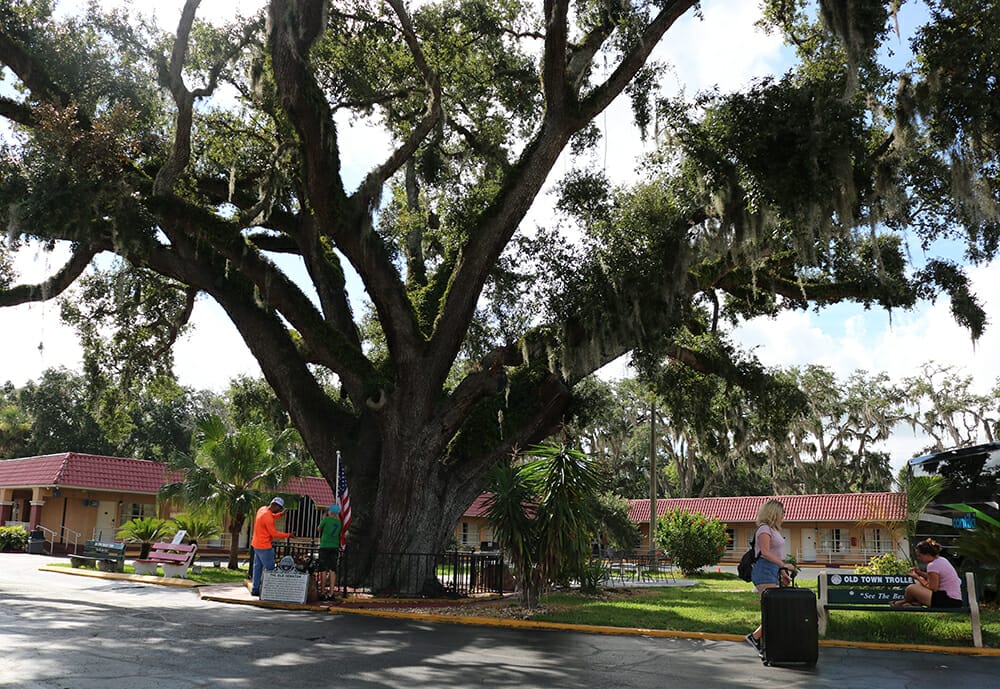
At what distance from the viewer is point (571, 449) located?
14.4 meters

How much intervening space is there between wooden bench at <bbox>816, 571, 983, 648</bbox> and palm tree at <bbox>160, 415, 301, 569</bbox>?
57.1 feet

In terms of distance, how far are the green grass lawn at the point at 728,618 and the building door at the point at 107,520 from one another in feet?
78.9

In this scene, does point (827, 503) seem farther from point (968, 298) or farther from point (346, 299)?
point (346, 299)

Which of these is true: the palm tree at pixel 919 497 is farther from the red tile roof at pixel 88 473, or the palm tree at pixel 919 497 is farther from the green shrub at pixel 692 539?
the red tile roof at pixel 88 473

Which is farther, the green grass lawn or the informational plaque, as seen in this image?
the informational plaque

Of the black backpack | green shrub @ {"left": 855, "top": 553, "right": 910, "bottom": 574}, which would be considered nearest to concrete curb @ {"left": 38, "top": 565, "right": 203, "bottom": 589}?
the black backpack

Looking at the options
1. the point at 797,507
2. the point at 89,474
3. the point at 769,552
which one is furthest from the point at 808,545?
the point at 769,552

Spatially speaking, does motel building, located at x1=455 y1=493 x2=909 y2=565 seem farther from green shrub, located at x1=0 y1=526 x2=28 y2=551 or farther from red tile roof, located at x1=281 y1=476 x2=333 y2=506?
green shrub, located at x1=0 y1=526 x2=28 y2=551

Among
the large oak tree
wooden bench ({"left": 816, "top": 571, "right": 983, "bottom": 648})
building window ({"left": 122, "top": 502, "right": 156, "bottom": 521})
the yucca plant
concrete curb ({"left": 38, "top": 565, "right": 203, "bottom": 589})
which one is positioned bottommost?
concrete curb ({"left": 38, "top": 565, "right": 203, "bottom": 589})

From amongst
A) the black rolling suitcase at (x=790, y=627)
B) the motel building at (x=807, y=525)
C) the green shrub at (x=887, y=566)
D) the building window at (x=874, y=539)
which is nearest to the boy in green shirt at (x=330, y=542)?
the black rolling suitcase at (x=790, y=627)

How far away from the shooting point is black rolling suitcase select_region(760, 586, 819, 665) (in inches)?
346

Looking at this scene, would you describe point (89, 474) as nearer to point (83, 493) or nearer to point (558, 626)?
point (83, 493)

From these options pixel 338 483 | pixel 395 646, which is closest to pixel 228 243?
pixel 338 483

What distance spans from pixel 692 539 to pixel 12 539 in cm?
2525
